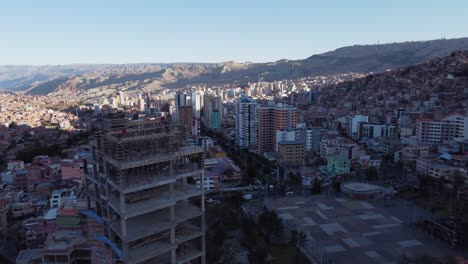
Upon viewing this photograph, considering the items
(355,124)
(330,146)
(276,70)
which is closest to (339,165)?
(330,146)

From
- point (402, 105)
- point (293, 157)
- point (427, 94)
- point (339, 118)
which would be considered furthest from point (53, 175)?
point (427, 94)

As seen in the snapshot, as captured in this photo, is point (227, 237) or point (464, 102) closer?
point (227, 237)

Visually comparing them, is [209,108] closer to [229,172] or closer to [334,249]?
[229,172]

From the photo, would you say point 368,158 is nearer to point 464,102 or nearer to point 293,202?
point 293,202

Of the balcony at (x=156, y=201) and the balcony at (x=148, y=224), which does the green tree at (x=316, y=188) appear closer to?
the balcony at (x=156, y=201)

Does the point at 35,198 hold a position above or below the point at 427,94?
below

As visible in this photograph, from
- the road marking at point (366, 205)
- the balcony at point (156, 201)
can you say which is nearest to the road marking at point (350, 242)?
the road marking at point (366, 205)
